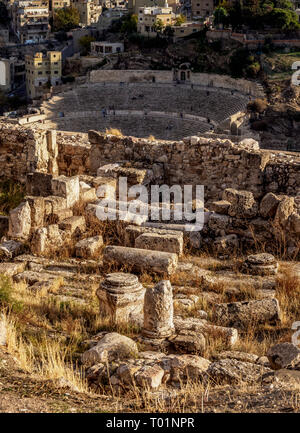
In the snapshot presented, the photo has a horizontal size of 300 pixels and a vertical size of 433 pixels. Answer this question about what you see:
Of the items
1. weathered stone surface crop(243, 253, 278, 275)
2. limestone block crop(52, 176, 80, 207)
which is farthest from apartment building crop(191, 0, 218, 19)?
weathered stone surface crop(243, 253, 278, 275)

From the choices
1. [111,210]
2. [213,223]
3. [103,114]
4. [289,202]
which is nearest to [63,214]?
[111,210]

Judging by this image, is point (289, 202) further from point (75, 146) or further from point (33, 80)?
point (33, 80)

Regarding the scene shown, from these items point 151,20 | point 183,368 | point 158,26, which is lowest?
point 183,368

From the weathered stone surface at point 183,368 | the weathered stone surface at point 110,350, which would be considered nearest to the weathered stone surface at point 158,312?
the weathered stone surface at point 110,350

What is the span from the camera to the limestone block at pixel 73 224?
940 centimetres

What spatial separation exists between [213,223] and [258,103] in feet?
114

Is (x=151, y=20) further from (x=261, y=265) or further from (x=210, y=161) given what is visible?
(x=261, y=265)

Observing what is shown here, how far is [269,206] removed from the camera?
9.08 m

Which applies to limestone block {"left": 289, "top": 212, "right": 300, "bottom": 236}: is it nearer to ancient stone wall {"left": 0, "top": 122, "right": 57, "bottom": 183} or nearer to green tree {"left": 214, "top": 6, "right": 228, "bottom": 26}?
ancient stone wall {"left": 0, "top": 122, "right": 57, "bottom": 183}

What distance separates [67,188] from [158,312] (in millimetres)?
4385

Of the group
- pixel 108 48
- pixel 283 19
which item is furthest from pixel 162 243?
pixel 108 48

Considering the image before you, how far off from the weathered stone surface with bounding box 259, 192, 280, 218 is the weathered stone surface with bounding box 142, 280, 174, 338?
324cm

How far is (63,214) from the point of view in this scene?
9.81 metres

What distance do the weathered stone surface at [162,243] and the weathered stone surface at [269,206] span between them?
1457mm
